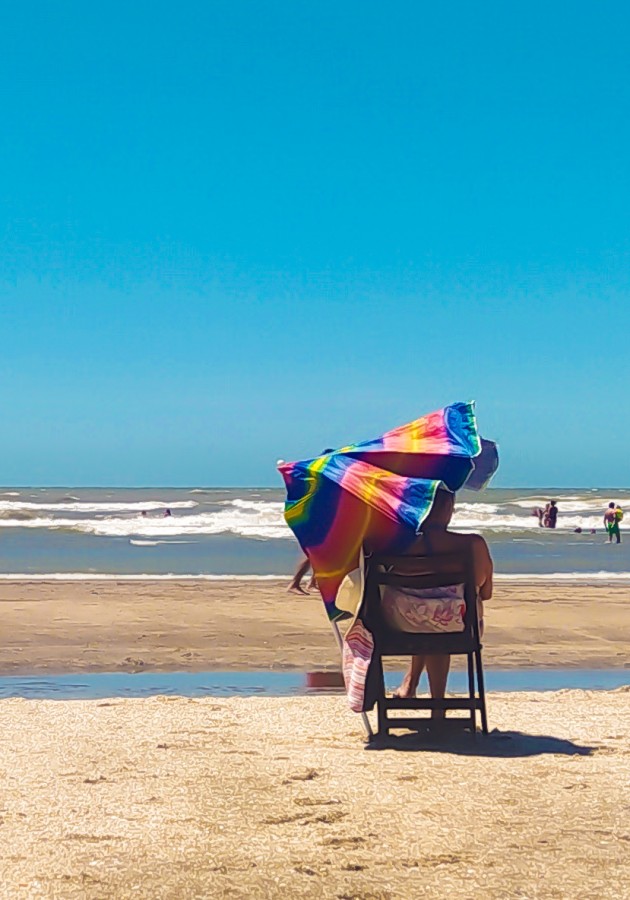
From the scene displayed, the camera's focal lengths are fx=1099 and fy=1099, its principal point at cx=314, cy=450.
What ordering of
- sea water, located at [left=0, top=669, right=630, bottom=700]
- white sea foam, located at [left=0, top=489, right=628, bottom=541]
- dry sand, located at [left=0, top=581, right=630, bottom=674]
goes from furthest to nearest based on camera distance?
1. white sea foam, located at [left=0, top=489, right=628, bottom=541]
2. dry sand, located at [left=0, top=581, right=630, bottom=674]
3. sea water, located at [left=0, top=669, right=630, bottom=700]

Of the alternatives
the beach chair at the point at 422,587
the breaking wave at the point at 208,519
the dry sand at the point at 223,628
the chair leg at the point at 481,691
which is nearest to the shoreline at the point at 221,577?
the dry sand at the point at 223,628

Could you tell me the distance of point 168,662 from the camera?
11.0 m

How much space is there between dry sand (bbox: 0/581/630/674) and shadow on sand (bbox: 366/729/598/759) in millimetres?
Result: 4194

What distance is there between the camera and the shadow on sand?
632 centimetres

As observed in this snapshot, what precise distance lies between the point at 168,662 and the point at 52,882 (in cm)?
699

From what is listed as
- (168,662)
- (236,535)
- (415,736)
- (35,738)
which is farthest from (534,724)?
(236,535)

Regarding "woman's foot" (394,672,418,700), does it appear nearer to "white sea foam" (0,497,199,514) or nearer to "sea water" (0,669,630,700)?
"sea water" (0,669,630,700)

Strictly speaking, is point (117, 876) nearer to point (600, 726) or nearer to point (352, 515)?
point (352, 515)

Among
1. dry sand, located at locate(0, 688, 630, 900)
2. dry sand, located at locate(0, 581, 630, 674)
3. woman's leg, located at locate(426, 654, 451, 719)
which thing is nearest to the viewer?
dry sand, located at locate(0, 688, 630, 900)

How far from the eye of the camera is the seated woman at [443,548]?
6.35 metres

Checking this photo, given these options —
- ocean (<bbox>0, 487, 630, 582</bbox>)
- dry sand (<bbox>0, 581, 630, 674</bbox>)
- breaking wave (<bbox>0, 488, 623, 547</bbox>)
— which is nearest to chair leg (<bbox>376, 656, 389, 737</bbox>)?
dry sand (<bbox>0, 581, 630, 674</bbox>)

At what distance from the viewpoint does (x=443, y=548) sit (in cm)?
644

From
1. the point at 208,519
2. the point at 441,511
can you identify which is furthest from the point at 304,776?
the point at 208,519

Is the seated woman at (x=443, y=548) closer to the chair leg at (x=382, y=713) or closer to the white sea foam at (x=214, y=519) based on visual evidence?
the chair leg at (x=382, y=713)
